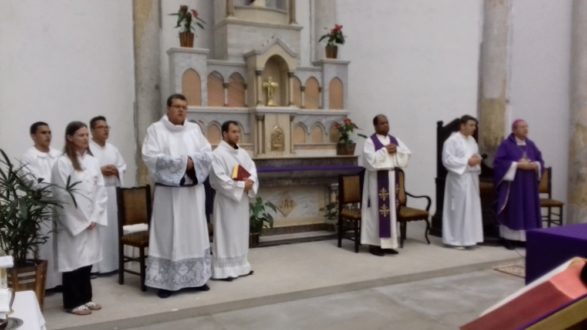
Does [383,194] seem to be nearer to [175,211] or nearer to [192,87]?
[175,211]

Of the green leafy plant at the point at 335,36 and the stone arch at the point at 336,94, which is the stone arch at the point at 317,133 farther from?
the green leafy plant at the point at 335,36

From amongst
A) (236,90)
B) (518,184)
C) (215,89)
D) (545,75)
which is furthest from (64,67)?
(545,75)

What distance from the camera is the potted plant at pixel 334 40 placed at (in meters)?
9.02

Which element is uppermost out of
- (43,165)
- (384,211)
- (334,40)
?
(334,40)

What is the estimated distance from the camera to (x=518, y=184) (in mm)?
7180

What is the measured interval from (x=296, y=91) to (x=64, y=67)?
3755mm

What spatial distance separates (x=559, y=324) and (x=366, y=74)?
Answer: 32.9 ft

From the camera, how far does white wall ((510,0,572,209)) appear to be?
9461 mm

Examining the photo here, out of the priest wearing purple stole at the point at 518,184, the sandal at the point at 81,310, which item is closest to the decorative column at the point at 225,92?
the priest wearing purple stole at the point at 518,184

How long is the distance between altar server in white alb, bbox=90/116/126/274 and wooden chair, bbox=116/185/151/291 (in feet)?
1.34

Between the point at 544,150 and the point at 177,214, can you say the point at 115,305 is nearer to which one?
the point at 177,214

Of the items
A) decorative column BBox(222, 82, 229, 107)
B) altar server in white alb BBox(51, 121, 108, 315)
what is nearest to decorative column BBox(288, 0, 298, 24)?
decorative column BBox(222, 82, 229, 107)

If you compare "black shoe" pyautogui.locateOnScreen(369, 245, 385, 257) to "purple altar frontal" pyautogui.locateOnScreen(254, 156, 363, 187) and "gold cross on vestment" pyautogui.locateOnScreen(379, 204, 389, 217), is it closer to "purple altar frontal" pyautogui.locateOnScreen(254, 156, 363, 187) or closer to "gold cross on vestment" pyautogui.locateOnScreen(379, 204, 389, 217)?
"gold cross on vestment" pyautogui.locateOnScreen(379, 204, 389, 217)

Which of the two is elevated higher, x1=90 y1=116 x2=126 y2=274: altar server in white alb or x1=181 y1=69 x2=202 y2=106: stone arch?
x1=181 y1=69 x2=202 y2=106: stone arch
